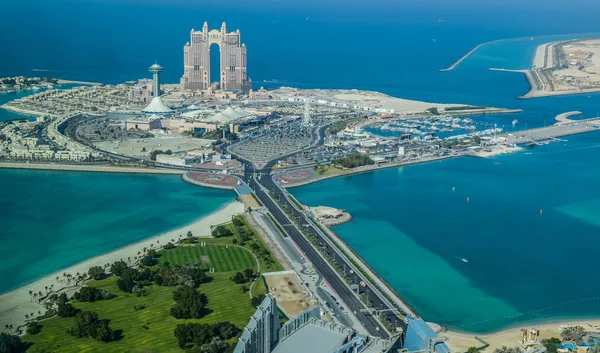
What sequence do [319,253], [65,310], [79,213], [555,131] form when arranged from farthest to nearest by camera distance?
1. [555,131]
2. [79,213]
3. [319,253]
4. [65,310]

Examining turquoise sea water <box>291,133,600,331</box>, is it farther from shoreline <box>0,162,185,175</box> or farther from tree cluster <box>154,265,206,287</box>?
shoreline <box>0,162,185,175</box>

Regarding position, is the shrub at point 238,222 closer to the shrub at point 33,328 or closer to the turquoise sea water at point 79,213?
the turquoise sea water at point 79,213

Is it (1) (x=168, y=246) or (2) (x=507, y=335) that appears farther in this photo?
(1) (x=168, y=246)

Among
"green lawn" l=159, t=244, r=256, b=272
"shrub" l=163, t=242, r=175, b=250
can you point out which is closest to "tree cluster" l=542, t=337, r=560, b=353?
"green lawn" l=159, t=244, r=256, b=272

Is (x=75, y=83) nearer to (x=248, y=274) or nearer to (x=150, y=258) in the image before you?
(x=150, y=258)

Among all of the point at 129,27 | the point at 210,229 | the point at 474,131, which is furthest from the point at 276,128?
the point at 129,27

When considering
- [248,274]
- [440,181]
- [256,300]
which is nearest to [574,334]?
[256,300]
